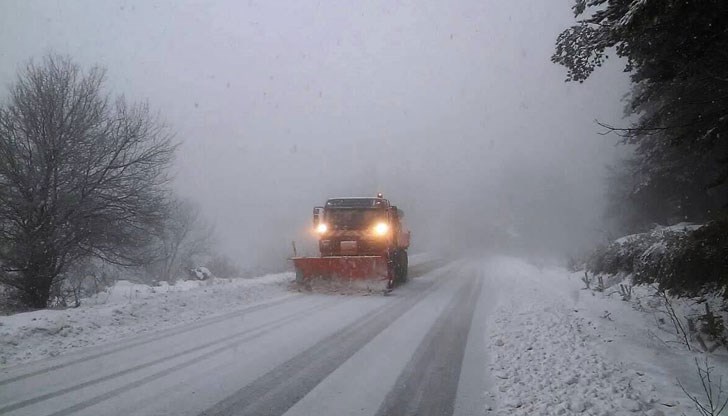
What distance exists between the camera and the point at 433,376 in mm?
5000

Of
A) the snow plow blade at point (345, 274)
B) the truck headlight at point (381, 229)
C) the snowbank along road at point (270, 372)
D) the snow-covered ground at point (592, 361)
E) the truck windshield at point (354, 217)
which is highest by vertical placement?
the truck windshield at point (354, 217)

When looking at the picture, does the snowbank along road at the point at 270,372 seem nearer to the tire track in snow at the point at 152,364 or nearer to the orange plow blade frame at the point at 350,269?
the tire track in snow at the point at 152,364

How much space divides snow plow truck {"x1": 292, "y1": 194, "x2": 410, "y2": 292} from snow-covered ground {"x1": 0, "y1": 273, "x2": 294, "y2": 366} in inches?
95.0

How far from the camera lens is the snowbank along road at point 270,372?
13.2 feet

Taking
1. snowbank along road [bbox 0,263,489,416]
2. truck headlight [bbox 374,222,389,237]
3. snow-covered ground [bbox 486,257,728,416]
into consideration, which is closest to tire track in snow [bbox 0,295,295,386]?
snowbank along road [bbox 0,263,489,416]

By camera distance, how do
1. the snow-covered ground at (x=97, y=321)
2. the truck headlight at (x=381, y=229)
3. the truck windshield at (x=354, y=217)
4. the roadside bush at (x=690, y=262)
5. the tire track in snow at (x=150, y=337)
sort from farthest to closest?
the truck windshield at (x=354, y=217) < the truck headlight at (x=381, y=229) < the roadside bush at (x=690, y=262) < the snow-covered ground at (x=97, y=321) < the tire track in snow at (x=150, y=337)

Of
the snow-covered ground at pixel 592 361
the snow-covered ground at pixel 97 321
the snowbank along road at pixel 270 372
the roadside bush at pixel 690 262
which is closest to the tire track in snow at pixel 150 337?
the snowbank along road at pixel 270 372

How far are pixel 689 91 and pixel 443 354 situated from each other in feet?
18.1

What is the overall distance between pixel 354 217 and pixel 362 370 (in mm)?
9161

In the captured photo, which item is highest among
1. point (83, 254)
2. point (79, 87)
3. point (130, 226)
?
point (79, 87)

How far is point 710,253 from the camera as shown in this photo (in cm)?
661

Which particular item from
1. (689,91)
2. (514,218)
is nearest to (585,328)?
(689,91)

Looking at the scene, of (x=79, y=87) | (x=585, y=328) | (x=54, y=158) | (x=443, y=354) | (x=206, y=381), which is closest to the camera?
(x=206, y=381)

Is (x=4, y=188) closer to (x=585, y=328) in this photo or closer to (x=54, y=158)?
(x=54, y=158)
